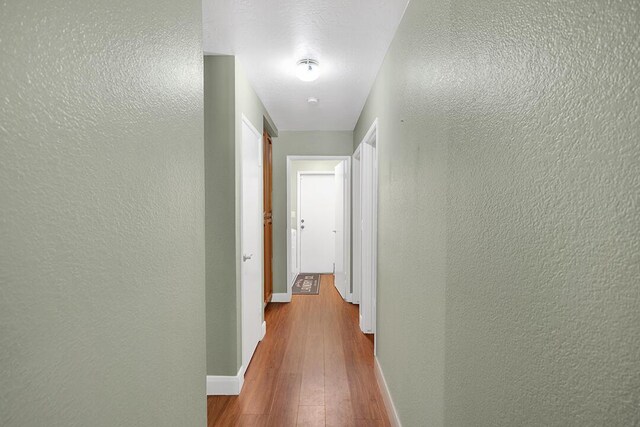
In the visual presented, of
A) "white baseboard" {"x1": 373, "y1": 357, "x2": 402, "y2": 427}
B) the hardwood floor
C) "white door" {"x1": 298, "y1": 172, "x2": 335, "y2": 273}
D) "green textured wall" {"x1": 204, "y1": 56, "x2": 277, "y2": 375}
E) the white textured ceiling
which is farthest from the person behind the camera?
"white door" {"x1": 298, "y1": 172, "x2": 335, "y2": 273}

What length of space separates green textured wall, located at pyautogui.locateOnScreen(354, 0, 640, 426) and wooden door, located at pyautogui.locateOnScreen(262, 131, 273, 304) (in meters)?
2.83

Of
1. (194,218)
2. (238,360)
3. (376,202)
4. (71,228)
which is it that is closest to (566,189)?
(71,228)

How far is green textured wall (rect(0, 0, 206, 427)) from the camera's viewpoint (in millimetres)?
580

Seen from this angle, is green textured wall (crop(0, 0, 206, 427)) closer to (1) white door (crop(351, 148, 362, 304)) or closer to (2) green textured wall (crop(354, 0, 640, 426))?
(2) green textured wall (crop(354, 0, 640, 426))

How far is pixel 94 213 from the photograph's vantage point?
0.77 m

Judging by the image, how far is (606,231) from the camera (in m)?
0.58

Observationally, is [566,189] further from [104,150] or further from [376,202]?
[376,202]

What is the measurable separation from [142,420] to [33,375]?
0.45 metres

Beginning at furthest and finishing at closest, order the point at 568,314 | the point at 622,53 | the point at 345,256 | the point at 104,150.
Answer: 1. the point at 345,256
2. the point at 104,150
3. the point at 568,314
4. the point at 622,53

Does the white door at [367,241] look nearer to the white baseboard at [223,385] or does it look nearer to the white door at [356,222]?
the white door at [356,222]

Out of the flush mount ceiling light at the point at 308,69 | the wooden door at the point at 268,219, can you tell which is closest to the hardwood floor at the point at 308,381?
the wooden door at the point at 268,219

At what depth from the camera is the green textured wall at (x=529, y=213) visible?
556 mm

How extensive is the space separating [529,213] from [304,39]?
182 centimetres

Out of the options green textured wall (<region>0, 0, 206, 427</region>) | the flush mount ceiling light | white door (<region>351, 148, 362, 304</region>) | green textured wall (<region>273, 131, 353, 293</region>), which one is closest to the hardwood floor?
white door (<region>351, 148, 362, 304</region>)
